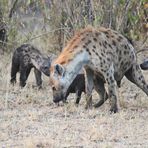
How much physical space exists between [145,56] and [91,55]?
13.0 ft

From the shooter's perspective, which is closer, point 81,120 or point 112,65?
point 81,120

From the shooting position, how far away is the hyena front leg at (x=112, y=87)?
26.3 feet

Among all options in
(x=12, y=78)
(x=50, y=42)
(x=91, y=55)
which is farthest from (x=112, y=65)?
(x=50, y=42)

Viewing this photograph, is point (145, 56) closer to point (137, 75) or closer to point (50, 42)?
point (50, 42)

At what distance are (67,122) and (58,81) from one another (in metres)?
0.77

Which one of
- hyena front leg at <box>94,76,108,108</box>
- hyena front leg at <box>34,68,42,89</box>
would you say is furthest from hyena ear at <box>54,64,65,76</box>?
hyena front leg at <box>34,68,42,89</box>

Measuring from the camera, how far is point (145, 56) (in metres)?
11.8

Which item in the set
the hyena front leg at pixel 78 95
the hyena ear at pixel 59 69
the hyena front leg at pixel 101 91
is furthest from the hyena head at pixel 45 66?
the hyena ear at pixel 59 69

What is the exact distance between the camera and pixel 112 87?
8.08 metres

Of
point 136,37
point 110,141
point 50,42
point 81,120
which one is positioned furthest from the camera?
point 50,42

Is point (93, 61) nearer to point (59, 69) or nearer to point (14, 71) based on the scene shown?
point (59, 69)

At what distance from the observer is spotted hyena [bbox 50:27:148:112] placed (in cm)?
793

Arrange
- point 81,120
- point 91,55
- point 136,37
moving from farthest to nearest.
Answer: point 136,37
point 91,55
point 81,120

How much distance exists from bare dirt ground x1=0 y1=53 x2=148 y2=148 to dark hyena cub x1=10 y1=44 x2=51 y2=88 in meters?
0.75
